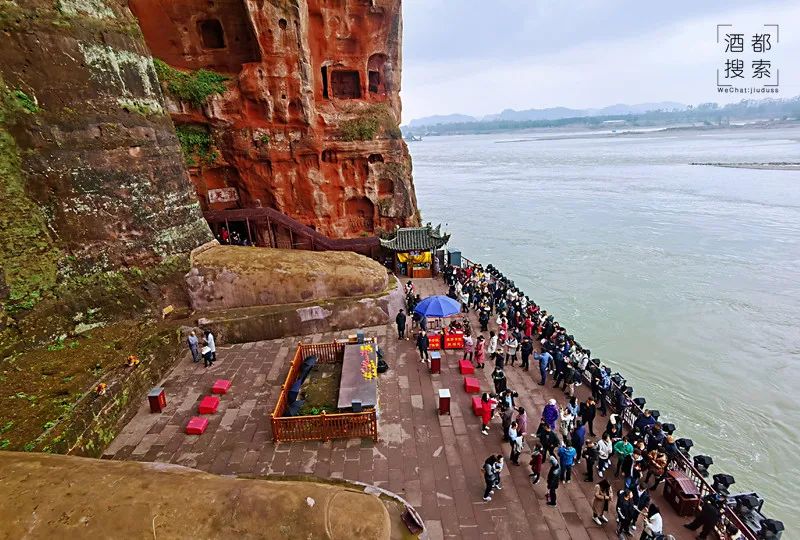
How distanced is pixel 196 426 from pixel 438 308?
8.29 m

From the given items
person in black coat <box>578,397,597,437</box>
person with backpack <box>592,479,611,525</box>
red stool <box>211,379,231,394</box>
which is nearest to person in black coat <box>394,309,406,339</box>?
red stool <box>211,379,231,394</box>

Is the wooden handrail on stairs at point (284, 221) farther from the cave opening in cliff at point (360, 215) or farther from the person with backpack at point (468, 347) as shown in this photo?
the person with backpack at point (468, 347)

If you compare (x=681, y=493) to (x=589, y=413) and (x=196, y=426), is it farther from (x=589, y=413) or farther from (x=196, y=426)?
(x=196, y=426)

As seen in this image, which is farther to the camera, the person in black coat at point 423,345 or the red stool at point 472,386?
the person in black coat at point 423,345

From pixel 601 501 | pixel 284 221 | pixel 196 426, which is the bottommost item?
pixel 601 501

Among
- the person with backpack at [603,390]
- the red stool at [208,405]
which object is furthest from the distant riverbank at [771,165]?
the red stool at [208,405]

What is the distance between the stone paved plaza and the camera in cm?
893

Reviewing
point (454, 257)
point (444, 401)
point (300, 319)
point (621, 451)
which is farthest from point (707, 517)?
point (454, 257)

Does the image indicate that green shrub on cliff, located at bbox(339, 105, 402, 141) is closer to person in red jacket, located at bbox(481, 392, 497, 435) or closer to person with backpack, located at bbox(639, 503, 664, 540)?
person in red jacket, located at bbox(481, 392, 497, 435)

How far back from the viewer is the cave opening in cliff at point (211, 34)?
24.3 meters

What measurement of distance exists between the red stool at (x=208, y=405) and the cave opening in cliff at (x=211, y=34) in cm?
2076

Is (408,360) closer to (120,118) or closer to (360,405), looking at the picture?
(360,405)

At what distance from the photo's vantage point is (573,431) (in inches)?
401

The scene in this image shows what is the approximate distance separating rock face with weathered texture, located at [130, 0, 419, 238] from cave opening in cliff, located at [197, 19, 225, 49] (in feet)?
0.17
